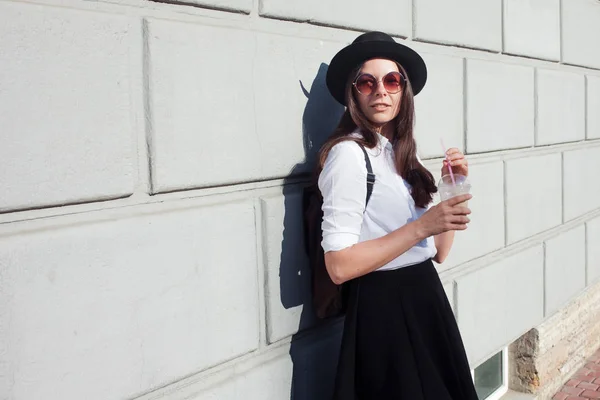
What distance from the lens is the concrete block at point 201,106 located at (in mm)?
2170

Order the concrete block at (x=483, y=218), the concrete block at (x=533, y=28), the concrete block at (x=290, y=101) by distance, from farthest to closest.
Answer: the concrete block at (x=533, y=28), the concrete block at (x=483, y=218), the concrete block at (x=290, y=101)

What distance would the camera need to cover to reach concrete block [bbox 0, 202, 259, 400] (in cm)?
182

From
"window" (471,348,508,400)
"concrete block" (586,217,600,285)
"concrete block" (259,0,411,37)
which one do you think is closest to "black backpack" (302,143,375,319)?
"concrete block" (259,0,411,37)

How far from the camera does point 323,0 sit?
2.84 meters

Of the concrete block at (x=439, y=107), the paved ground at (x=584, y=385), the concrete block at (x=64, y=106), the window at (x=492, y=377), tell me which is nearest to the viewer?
the concrete block at (x=64, y=106)

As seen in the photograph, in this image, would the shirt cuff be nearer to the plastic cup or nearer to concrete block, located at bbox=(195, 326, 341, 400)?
the plastic cup

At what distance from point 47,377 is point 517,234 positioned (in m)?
3.31

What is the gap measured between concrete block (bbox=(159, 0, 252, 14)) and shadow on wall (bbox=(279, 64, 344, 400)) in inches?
15.7

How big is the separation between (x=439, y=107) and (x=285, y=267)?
1420 millimetres

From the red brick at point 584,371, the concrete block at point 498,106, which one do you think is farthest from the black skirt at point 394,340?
the red brick at point 584,371

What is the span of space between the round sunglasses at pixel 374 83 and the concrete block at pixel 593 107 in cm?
355

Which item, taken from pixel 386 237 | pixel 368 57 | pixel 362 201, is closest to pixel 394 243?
pixel 386 237

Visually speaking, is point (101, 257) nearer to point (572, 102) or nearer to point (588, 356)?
point (572, 102)

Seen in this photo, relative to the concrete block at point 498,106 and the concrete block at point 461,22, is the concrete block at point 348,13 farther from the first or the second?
the concrete block at point 498,106
